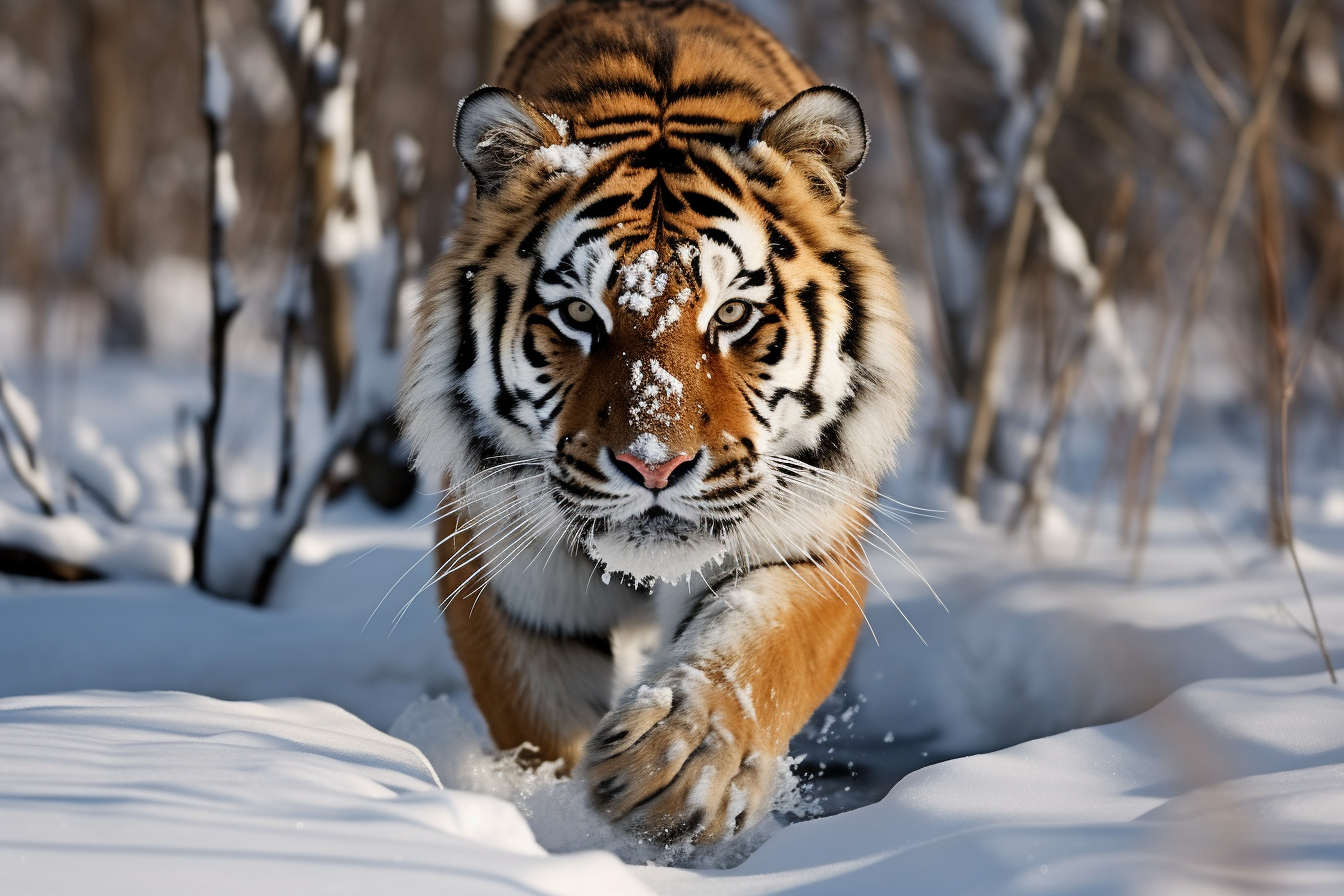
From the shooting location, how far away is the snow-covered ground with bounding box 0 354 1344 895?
40.5 inches

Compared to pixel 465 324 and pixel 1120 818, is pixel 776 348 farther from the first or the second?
pixel 1120 818

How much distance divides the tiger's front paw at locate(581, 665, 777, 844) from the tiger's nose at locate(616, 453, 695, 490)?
0.30m

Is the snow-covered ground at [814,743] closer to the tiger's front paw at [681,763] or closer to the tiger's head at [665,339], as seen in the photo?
the tiger's front paw at [681,763]

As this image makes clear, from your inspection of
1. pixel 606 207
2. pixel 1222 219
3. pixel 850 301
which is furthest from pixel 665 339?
pixel 1222 219

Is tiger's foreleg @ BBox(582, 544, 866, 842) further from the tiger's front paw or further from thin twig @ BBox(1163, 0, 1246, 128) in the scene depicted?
thin twig @ BBox(1163, 0, 1246, 128)

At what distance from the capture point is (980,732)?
7.41ft

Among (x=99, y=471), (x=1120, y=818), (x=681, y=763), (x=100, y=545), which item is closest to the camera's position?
(x=1120, y=818)

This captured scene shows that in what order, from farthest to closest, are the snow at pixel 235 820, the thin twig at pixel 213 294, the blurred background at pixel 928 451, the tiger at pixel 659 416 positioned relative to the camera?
the thin twig at pixel 213 294 < the blurred background at pixel 928 451 < the tiger at pixel 659 416 < the snow at pixel 235 820

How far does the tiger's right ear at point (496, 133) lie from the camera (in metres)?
1.86

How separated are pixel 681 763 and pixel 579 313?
2.31ft

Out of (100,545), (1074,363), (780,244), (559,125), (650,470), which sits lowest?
(100,545)

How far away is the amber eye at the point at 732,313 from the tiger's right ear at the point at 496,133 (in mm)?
468

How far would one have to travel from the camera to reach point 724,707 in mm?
1630

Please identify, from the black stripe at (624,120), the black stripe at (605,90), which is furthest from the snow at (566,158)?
the black stripe at (605,90)
